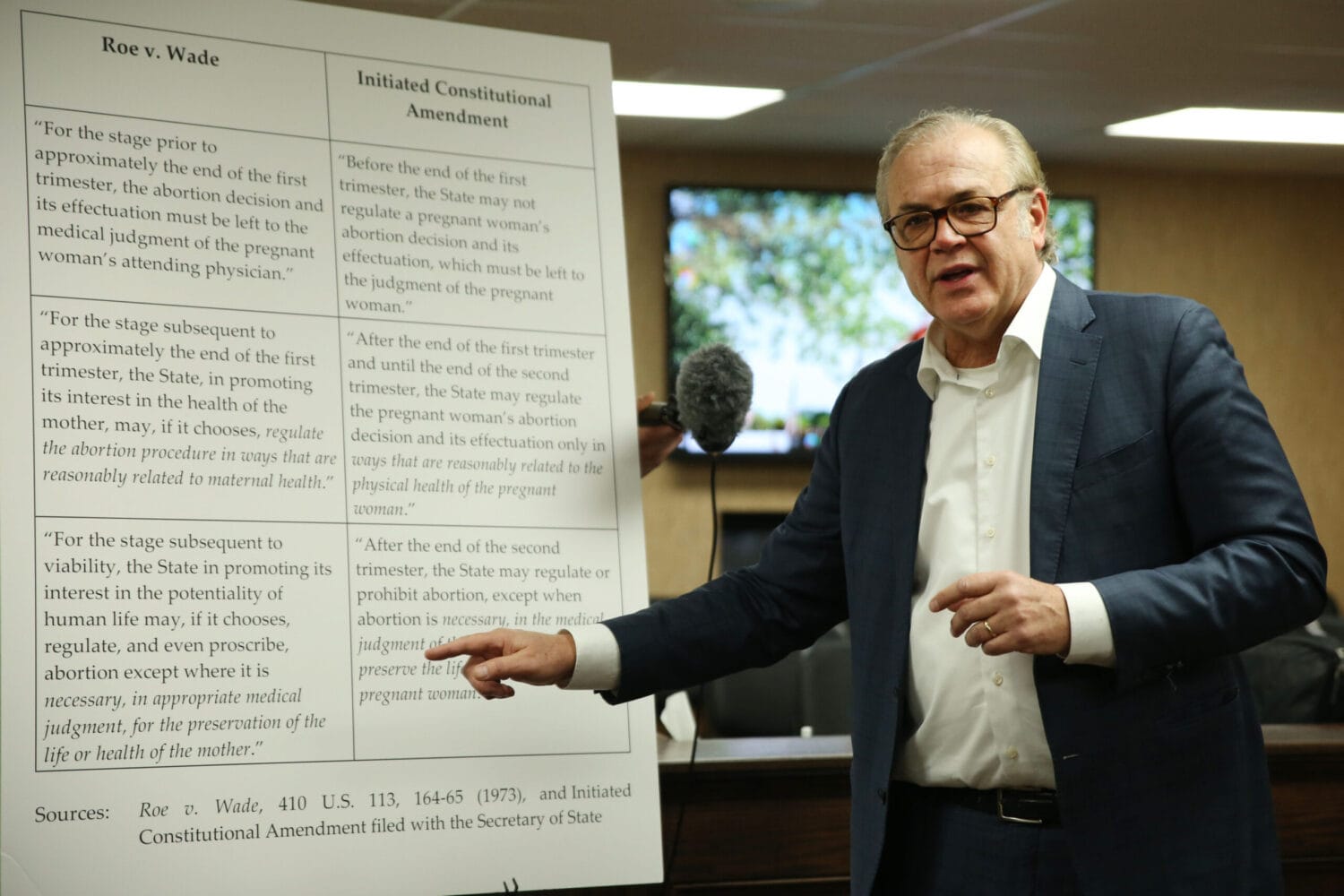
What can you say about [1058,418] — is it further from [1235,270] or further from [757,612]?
[1235,270]

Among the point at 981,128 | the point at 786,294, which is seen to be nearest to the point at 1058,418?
the point at 981,128

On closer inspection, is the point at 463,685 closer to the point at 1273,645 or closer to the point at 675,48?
the point at 1273,645

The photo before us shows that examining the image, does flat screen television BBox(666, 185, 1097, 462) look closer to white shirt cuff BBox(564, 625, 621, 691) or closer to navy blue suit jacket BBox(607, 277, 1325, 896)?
white shirt cuff BBox(564, 625, 621, 691)

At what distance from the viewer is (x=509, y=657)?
1.84m

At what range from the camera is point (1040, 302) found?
183 centimetres

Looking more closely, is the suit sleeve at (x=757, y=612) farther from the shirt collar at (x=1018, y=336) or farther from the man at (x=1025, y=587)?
the shirt collar at (x=1018, y=336)

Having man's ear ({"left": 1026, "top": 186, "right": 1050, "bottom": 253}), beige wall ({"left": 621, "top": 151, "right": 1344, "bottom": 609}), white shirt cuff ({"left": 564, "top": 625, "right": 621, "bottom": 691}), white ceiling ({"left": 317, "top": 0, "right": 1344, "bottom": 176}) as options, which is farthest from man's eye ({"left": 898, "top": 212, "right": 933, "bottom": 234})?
beige wall ({"left": 621, "top": 151, "right": 1344, "bottom": 609})

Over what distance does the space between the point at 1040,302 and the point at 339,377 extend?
1.00 m

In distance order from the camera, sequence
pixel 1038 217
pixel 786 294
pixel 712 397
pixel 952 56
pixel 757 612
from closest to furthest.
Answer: pixel 1038 217 → pixel 757 612 → pixel 712 397 → pixel 952 56 → pixel 786 294

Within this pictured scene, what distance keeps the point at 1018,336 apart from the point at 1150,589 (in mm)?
416

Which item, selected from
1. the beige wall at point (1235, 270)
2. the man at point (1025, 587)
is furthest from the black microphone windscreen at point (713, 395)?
the beige wall at point (1235, 270)

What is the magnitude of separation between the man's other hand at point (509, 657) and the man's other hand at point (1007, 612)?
0.60 m

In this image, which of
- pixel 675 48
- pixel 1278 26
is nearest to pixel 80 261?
pixel 675 48

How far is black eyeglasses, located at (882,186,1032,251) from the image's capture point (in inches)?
71.7
